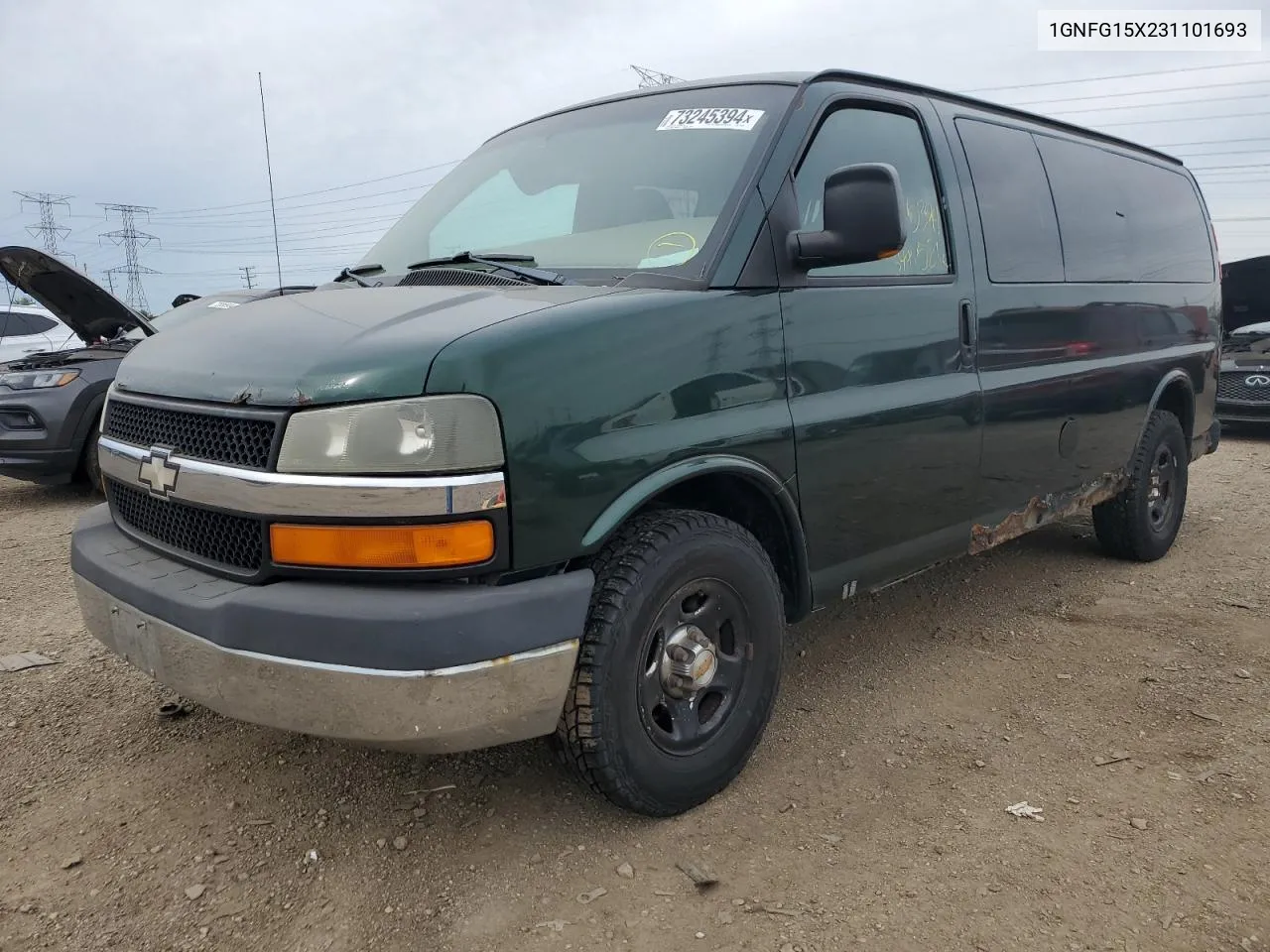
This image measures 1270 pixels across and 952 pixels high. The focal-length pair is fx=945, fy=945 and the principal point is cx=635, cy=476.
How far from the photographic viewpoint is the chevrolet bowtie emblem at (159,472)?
2355mm

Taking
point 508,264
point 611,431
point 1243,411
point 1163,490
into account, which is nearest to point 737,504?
point 611,431

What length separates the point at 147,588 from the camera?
2.34 metres

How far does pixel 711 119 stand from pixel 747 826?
6.97ft

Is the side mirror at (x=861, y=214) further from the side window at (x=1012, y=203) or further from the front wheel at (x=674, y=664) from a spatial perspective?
the side window at (x=1012, y=203)

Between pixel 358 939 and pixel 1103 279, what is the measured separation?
157 inches

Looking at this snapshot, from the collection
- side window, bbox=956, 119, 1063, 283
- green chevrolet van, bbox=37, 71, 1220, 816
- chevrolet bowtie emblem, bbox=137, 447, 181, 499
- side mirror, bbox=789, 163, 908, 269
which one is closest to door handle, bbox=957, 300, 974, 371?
green chevrolet van, bbox=37, 71, 1220, 816

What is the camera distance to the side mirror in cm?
258

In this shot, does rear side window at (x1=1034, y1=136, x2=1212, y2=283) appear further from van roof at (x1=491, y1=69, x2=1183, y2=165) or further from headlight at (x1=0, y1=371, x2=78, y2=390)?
headlight at (x1=0, y1=371, x2=78, y2=390)

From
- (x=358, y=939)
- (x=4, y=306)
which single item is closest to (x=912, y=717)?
(x=358, y=939)

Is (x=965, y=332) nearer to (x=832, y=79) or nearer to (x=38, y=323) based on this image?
(x=832, y=79)

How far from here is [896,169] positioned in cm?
331

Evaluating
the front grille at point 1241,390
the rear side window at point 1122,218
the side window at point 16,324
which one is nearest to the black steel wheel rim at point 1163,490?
the rear side window at point 1122,218

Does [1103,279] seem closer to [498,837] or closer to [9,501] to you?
[498,837]

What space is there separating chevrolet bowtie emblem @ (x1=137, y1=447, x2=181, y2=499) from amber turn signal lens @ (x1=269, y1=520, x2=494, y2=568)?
0.44m
